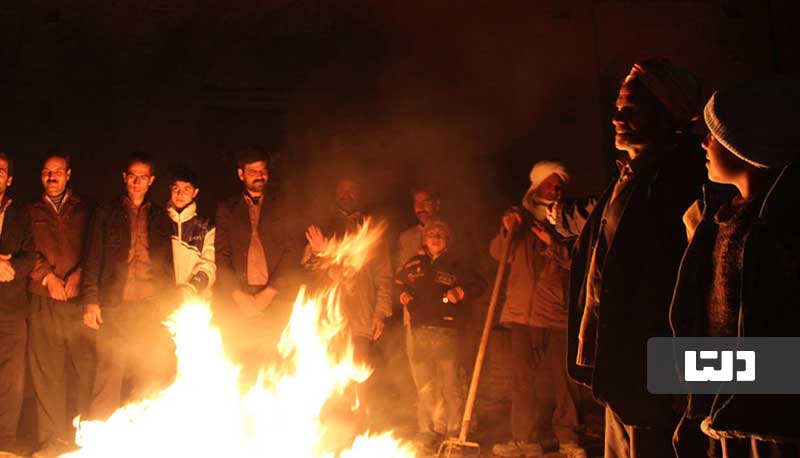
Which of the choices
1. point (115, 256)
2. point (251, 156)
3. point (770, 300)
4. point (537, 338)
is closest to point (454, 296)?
point (537, 338)

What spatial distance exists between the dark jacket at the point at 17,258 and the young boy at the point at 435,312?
11.0 ft

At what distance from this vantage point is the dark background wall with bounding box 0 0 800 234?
31.0ft

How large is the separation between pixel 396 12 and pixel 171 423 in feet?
19.9

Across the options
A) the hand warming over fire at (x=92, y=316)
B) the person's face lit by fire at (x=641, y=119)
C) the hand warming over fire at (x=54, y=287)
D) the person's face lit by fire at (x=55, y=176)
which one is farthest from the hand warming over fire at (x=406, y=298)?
the person's face lit by fire at (x=641, y=119)

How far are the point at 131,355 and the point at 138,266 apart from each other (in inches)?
30.4

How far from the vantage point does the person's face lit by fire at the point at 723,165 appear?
122 inches

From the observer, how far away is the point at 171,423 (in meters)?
6.19

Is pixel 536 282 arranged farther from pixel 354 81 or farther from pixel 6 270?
pixel 6 270

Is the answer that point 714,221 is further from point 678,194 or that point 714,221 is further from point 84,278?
point 84,278

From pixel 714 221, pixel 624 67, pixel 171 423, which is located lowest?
pixel 171 423

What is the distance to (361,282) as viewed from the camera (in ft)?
26.0

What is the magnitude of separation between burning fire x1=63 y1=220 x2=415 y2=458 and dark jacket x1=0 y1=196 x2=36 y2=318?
131cm

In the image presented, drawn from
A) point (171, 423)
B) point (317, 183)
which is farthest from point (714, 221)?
point (317, 183)

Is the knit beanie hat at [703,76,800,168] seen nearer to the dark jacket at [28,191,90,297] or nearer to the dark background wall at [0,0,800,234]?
the dark jacket at [28,191,90,297]
